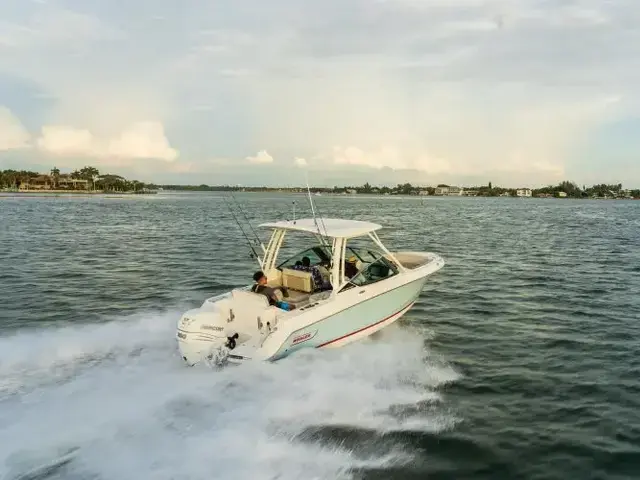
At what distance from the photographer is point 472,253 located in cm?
2775

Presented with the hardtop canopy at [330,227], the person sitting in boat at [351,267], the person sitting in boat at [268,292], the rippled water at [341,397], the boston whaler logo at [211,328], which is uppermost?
the hardtop canopy at [330,227]

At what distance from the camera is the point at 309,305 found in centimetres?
975

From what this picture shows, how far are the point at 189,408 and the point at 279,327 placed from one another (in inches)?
78.9

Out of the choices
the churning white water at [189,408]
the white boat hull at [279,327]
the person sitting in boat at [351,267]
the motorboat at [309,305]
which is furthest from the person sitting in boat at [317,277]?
the churning white water at [189,408]

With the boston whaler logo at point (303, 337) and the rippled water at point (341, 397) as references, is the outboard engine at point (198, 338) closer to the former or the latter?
the rippled water at point (341, 397)

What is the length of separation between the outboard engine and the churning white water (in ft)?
0.82

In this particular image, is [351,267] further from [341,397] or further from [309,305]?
[341,397]

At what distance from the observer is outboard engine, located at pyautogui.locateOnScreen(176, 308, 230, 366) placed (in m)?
8.98

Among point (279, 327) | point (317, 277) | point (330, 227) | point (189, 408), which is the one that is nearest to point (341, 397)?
point (279, 327)

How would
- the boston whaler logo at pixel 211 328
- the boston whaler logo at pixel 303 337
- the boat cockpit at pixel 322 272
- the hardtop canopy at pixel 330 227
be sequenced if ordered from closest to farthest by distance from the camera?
the boston whaler logo at pixel 211 328 < the boston whaler logo at pixel 303 337 < the hardtop canopy at pixel 330 227 < the boat cockpit at pixel 322 272

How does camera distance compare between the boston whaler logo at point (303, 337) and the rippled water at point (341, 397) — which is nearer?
the rippled water at point (341, 397)

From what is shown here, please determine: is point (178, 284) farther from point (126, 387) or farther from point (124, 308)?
point (126, 387)

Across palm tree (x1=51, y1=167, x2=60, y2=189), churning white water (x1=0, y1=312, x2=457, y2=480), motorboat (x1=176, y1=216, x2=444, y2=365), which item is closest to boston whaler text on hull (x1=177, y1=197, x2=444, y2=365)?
motorboat (x1=176, y1=216, x2=444, y2=365)

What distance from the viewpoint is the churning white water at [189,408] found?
6.32 meters
